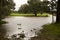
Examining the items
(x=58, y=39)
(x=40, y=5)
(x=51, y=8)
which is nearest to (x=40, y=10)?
(x=40, y=5)

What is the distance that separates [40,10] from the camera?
50.0 m

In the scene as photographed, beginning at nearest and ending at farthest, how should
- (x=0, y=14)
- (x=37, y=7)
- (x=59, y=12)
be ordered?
(x=59, y=12) → (x=0, y=14) → (x=37, y=7)

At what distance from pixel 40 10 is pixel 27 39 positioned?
133 ft

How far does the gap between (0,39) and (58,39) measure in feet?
10.7

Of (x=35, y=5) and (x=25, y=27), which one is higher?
(x=25, y=27)

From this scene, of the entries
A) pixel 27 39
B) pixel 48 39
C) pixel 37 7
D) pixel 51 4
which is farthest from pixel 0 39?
pixel 37 7

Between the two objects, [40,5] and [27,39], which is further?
[40,5]

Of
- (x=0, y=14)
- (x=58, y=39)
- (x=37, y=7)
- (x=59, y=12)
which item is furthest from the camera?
(x=37, y=7)

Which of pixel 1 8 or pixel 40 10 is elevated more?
pixel 1 8

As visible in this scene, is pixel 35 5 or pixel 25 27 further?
pixel 35 5

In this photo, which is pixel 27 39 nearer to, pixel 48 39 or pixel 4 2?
pixel 48 39

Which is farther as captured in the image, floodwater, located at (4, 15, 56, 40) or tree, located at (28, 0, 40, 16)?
tree, located at (28, 0, 40, 16)

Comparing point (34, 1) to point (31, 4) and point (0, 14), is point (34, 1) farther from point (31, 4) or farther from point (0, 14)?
point (0, 14)

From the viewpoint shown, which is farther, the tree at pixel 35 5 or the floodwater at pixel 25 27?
the tree at pixel 35 5
